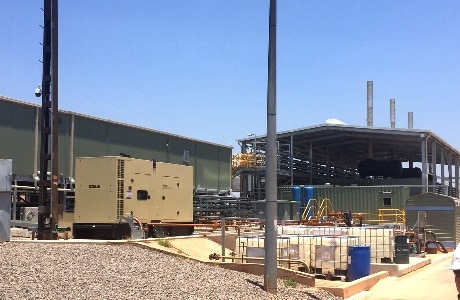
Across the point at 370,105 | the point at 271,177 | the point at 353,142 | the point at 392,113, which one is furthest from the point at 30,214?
the point at 392,113

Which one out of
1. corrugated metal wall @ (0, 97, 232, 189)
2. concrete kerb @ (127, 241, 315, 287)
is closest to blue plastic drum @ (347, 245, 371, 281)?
concrete kerb @ (127, 241, 315, 287)

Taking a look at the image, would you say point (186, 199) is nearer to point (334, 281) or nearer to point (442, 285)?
point (334, 281)

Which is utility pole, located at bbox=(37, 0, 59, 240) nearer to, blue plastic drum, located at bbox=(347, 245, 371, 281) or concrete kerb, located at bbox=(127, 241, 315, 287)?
concrete kerb, located at bbox=(127, 241, 315, 287)

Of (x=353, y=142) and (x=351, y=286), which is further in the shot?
(x=353, y=142)

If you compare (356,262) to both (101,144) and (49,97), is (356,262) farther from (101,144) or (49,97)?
(101,144)

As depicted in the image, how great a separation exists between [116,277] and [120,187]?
9.94m

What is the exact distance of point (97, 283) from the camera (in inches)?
425

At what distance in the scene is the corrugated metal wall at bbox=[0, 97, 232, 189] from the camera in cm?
2717

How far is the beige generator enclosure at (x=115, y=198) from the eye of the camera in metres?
21.1

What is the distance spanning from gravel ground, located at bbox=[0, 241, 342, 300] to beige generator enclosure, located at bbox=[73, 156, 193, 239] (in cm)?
539

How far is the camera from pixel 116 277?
456 inches

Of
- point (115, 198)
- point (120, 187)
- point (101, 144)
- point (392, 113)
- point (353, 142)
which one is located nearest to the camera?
point (115, 198)

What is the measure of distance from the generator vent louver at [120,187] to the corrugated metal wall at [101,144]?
810cm

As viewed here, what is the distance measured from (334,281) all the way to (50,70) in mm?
12764
